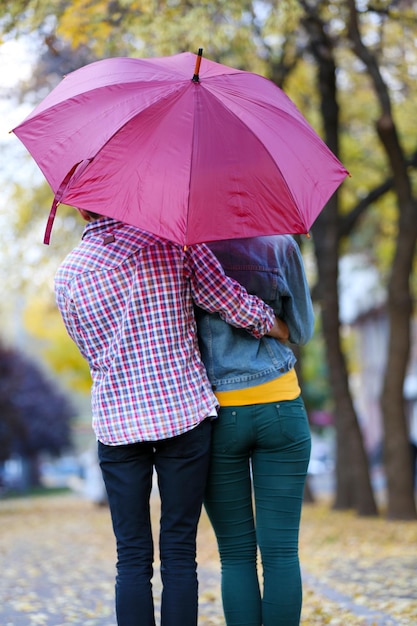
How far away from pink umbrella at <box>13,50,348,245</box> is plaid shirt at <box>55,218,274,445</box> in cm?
18

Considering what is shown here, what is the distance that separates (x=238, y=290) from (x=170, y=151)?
23.1 inches

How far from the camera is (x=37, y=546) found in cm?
1180

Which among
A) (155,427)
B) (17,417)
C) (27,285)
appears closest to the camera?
(155,427)

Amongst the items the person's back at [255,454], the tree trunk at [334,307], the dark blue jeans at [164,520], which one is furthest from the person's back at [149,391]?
the tree trunk at [334,307]

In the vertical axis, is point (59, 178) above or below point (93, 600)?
above

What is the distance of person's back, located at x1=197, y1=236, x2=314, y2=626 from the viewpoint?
11.4ft

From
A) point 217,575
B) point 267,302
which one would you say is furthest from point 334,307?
point 267,302

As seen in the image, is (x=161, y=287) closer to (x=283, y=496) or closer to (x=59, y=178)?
(x=59, y=178)

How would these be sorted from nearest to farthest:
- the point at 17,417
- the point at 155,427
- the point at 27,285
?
the point at 155,427, the point at 27,285, the point at 17,417

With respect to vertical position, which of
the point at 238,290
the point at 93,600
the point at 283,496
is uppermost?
the point at 238,290

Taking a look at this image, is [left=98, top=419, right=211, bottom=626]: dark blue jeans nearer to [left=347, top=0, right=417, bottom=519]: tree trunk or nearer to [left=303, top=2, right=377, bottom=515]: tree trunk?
[left=347, top=0, right=417, bottom=519]: tree trunk

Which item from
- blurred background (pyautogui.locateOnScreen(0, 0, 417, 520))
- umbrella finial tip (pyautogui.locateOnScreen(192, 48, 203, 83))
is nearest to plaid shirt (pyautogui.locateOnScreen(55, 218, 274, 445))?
umbrella finial tip (pyautogui.locateOnScreen(192, 48, 203, 83))

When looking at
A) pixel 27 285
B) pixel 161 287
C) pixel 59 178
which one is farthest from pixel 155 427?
pixel 27 285

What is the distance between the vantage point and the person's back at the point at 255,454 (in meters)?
3.48
